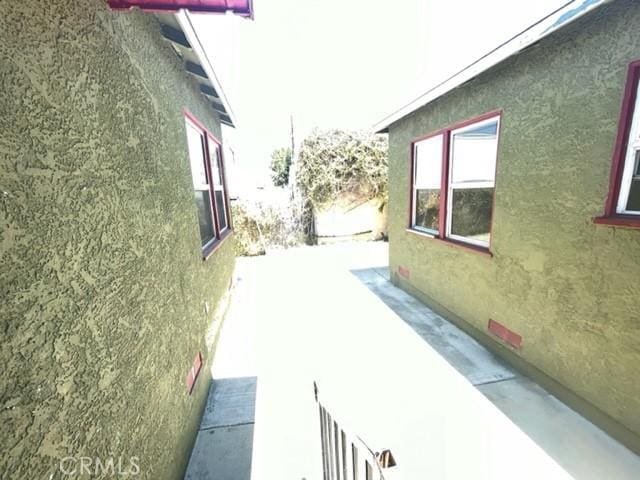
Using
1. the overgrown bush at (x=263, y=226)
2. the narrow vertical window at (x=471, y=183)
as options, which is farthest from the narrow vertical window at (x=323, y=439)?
the overgrown bush at (x=263, y=226)

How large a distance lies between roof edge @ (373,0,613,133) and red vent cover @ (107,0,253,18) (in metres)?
2.35

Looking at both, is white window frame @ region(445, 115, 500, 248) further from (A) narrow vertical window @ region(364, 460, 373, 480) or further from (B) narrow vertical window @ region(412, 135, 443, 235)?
(A) narrow vertical window @ region(364, 460, 373, 480)

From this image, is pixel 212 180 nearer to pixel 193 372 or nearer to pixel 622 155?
pixel 193 372

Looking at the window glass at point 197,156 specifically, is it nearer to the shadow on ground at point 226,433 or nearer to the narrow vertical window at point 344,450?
the shadow on ground at point 226,433

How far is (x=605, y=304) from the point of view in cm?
216

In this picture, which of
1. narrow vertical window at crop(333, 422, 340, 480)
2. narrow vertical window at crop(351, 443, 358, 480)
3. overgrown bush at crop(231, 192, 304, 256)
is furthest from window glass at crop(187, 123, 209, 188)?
overgrown bush at crop(231, 192, 304, 256)

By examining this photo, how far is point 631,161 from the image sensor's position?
77.8 inches

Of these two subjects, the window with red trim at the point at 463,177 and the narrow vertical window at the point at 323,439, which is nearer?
the narrow vertical window at the point at 323,439

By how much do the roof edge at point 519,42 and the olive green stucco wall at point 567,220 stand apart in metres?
0.25

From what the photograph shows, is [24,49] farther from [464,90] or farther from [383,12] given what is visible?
[383,12]

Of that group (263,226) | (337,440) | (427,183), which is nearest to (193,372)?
(337,440)

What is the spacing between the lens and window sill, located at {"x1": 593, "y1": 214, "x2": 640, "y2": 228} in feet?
6.20
